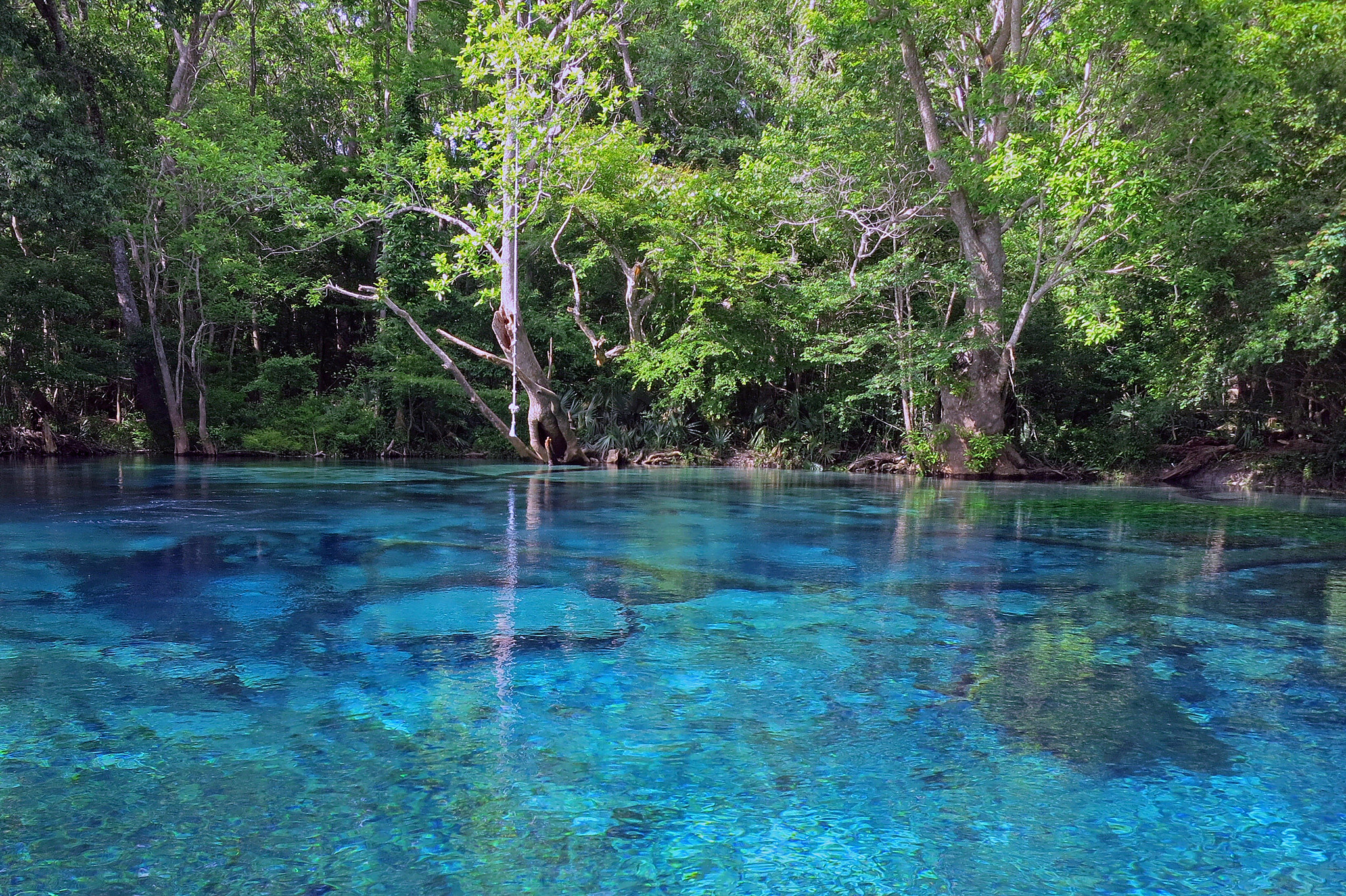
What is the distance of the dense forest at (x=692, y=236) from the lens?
39.0 feet

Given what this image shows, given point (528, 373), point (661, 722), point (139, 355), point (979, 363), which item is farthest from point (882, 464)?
point (661, 722)

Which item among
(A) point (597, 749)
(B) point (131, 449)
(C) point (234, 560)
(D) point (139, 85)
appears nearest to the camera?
(A) point (597, 749)

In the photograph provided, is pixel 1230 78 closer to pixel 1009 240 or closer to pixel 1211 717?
pixel 1009 240

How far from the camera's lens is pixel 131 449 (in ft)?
58.2

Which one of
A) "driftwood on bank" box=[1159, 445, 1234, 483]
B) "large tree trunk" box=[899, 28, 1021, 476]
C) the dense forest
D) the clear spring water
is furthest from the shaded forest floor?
the clear spring water

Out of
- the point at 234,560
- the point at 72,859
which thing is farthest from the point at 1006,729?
the point at 234,560

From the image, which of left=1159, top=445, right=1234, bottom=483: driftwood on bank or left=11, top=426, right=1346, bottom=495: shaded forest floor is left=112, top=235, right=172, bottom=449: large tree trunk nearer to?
left=11, top=426, right=1346, bottom=495: shaded forest floor

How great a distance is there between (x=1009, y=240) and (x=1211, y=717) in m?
14.4

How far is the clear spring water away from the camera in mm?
1747

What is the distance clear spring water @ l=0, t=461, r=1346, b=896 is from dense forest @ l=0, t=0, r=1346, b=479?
8.45m

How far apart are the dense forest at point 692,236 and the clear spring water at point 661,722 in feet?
27.7

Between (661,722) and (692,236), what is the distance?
15.1 meters

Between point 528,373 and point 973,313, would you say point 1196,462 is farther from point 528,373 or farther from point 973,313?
point 528,373

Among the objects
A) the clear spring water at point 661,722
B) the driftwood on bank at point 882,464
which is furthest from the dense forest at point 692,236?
the clear spring water at point 661,722
